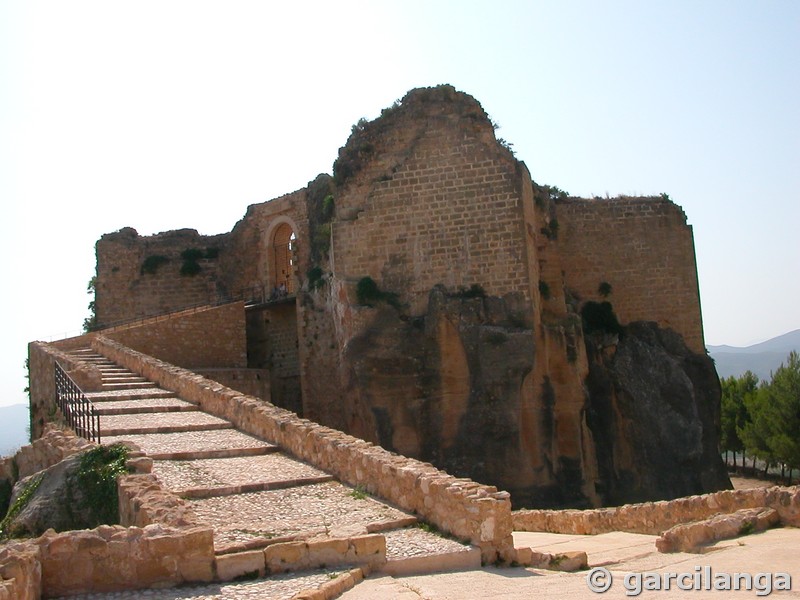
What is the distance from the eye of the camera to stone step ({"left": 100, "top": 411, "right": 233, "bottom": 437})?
12742 millimetres

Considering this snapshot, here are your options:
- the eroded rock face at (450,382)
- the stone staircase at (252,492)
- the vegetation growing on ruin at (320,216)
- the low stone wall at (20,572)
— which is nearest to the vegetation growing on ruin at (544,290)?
the eroded rock face at (450,382)

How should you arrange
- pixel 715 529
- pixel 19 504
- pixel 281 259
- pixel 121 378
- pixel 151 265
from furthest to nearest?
pixel 151 265 → pixel 281 259 → pixel 121 378 → pixel 19 504 → pixel 715 529

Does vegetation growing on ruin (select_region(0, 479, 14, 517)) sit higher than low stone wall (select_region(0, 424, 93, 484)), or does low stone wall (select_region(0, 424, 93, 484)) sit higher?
low stone wall (select_region(0, 424, 93, 484))

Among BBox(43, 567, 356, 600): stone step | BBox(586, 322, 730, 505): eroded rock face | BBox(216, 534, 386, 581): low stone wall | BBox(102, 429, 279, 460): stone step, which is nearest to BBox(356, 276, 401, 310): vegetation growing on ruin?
BBox(586, 322, 730, 505): eroded rock face

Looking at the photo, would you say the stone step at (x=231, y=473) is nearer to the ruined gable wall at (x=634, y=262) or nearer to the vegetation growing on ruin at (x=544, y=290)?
the vegetation growing on ruin at (x=544, y=290)

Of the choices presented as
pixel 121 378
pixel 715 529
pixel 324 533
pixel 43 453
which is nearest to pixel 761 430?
pixel 121 378

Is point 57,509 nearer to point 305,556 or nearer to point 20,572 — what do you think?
point 305,556

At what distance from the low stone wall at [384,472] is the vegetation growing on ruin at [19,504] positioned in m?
3.10

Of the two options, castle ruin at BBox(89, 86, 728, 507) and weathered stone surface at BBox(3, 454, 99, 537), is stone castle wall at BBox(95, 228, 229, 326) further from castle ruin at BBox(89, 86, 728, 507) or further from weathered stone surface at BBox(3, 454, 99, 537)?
weathered stone surface at BBox(3, 454, 99, 537)

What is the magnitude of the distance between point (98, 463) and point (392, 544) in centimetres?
375

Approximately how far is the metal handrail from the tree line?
24315 mm

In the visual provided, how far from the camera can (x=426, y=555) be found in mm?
8023

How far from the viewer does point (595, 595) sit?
6.88 m

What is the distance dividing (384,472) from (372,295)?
9810mm
